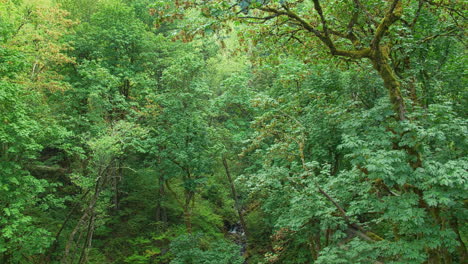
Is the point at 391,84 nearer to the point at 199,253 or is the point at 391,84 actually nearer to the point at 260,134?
the point at 260,134

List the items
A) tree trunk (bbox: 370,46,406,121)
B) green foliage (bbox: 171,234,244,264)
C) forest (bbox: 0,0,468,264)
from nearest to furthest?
forest (bbox: 0,0,468,264) < tree trunk (bbox: 370,46,406,121) < green foliage (bbox: 171,234,244,264)

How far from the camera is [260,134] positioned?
970cm

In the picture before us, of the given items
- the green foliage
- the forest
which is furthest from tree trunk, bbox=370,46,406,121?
the green foliage

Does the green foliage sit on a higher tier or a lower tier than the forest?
lower

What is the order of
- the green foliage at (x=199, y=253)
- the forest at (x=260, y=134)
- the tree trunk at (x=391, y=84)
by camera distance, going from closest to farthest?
the forest at (x=260, y=134)
the tree trunk at (x=391, y=84)
the green foliage at (x=199, y=253)

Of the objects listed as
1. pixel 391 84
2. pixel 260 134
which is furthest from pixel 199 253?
pixel 391 84

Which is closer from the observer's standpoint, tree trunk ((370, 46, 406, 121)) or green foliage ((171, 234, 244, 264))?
tree trunk ((370, 46, 406, 121))

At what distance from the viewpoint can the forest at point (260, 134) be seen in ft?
18.0

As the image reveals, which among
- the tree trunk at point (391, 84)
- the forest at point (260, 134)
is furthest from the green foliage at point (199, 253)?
the tree trunk at point (391, 84)

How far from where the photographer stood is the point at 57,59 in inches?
514

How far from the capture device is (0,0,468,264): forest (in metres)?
5.49

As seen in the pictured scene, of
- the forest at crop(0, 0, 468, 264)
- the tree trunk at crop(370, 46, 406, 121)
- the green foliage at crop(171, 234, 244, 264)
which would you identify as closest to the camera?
the forest at crop(0, 0, 468, 264)

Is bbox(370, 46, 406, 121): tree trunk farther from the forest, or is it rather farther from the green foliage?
the green foliage

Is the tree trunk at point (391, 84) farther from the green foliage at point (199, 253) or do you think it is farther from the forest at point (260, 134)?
the green foliage at point (199, 253)
